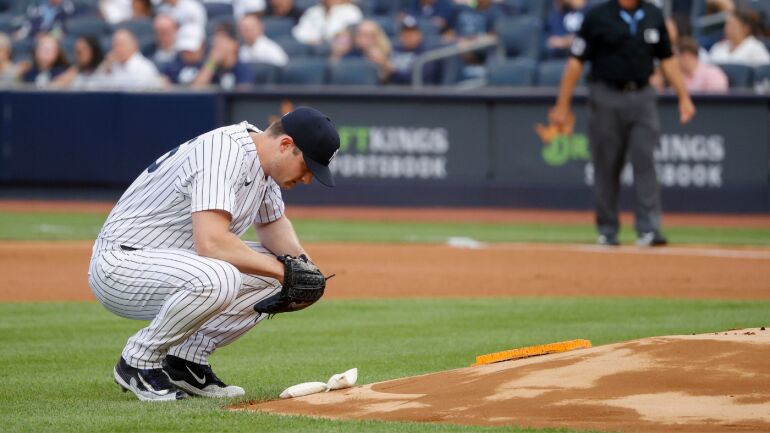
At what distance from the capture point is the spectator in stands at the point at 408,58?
18312mm

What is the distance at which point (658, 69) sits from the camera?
17438 mm

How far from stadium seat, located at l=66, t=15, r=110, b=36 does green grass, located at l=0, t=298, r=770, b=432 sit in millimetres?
12438

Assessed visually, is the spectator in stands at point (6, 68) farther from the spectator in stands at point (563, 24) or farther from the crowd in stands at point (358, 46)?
the spectator in stands at point (563, 24)

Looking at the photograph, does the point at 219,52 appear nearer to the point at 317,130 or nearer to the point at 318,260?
the point at 318,260

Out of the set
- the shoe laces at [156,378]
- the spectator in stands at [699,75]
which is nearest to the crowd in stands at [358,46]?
the spectator in stands at [699,75]

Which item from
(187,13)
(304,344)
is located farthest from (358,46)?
(304,344)

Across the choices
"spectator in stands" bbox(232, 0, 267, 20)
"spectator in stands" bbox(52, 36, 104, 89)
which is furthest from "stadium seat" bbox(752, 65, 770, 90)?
"spectator in stands" bbox(52, 36, 104, 89)

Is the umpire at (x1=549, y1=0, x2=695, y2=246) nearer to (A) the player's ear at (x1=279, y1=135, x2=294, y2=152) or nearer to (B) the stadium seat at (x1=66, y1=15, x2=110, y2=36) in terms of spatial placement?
(A) the player's ear at (x1=279, y1=135, x2=294, y2=152)

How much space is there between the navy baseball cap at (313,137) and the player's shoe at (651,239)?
7.92m

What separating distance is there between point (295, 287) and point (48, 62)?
46.1ft

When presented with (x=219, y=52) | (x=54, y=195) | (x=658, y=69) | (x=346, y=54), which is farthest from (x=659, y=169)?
(x=54, y=195)

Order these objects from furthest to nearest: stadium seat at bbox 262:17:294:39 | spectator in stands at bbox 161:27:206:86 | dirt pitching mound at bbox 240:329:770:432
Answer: stadium seat at bbox 262:17:294:39
spectator in stands at bbox 161:27:206:86
dirt pitching mound at bbox 240:329:770:432

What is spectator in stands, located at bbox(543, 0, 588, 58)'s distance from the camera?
59.9 ft

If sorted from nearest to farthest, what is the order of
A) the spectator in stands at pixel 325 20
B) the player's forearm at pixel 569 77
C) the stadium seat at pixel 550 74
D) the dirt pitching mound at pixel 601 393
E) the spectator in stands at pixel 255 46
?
the dirt pitching mound at pixel 601 393, the player's forearm at pixel 569 77, the stadium seat at pixel 550 74, the spectator in stands at pixel 255 46, the spectator in stands at pixel 325 20
